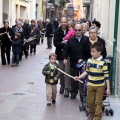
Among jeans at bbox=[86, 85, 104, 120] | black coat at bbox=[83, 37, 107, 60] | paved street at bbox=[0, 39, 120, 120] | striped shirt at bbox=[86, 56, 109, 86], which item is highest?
black coat at bbox=[83, 37, 107, 60]

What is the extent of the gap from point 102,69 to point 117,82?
3289mm

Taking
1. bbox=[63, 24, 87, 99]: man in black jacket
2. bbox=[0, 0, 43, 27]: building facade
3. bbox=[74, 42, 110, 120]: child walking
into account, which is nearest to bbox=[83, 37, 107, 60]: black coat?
bbox=[63, 24, 87, 99]: man in black jacket

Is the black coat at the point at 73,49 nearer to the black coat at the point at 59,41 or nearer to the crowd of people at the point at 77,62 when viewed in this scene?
the crowd of people at the point at 77,62

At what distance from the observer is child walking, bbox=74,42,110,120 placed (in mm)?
7555

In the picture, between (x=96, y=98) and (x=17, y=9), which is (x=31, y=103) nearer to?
(x=96, y=98)

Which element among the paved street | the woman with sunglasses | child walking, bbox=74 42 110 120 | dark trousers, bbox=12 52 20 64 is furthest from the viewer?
dark trousers, bbox=12 52 20 64

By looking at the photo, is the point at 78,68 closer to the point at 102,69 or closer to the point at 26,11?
the point at 102,69

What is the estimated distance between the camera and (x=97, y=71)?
7.62 meters

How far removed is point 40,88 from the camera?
1232 centimetres

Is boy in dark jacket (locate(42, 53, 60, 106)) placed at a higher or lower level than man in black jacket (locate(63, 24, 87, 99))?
lower

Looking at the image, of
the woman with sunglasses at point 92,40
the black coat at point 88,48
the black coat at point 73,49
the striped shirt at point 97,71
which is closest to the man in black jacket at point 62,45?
the black coat at point 73,49

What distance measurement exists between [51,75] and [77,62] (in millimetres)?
804

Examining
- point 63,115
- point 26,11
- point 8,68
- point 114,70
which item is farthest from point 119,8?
point 26,11

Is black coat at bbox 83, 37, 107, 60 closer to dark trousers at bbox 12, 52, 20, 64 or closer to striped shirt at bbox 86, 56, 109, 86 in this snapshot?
striped shirt at bbox 86, 56, 109, 86
